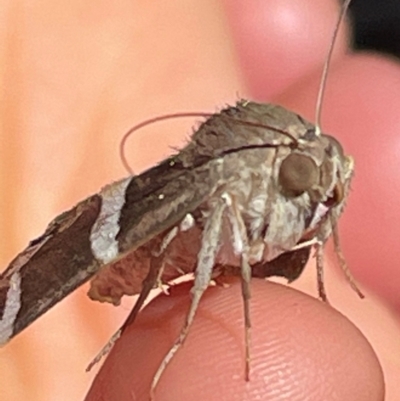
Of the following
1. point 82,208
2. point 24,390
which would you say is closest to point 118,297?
point 82,208

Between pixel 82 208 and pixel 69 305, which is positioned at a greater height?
pixel 82 208

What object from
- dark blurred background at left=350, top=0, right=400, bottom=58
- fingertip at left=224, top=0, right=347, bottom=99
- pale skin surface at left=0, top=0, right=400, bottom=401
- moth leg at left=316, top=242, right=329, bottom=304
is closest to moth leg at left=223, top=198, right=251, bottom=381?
moth leg at left=316, top=242, right=329, bottom=304

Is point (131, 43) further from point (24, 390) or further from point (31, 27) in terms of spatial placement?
point (24, 390)

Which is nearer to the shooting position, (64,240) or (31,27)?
Result: (64,240)

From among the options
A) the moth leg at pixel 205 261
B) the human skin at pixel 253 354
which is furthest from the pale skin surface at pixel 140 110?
the moth leg at pixel 205 261

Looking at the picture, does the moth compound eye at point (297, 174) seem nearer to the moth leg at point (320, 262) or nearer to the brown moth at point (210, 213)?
the brown moth at point (210, 213)

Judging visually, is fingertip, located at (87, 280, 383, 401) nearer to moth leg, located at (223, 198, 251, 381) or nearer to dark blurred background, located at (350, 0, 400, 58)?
moth leg, located at (223, 198, 251, 381)
